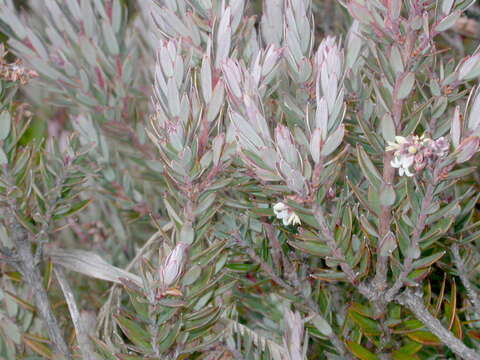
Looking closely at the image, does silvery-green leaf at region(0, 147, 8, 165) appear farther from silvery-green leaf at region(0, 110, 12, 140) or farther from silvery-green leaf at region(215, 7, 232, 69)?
silvery-green leaf at region(215, 7, 232, 69)

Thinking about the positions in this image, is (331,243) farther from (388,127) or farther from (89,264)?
(89,264)

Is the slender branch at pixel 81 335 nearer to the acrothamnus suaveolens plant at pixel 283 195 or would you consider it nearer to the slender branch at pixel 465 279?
the acrothamnus suaveolens plant at pixel 283 195

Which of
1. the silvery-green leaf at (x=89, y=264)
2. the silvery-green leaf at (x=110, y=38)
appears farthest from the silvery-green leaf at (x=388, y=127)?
the silvery-green leaf at (x=110, y=38)

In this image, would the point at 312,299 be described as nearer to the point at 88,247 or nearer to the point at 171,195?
the point at 171,195

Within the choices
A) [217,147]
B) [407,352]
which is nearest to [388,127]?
[217,147]

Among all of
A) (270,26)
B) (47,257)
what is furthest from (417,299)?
(47,257)

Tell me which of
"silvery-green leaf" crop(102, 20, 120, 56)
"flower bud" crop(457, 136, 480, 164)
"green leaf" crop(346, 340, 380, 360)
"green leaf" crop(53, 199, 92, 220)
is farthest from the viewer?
"silvery-green leaf" crop(102, 20, 120, 56)

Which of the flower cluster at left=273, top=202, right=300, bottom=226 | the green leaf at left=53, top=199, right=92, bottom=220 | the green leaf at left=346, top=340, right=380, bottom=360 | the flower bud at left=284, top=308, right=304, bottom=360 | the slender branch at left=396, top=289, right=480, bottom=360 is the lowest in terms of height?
the green leaf at left=346, top=340, right=380, bottom=360

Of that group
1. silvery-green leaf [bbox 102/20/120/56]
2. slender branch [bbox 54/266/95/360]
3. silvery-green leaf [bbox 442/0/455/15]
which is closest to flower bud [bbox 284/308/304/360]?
slender branch [bbox 54/266/95/360]
